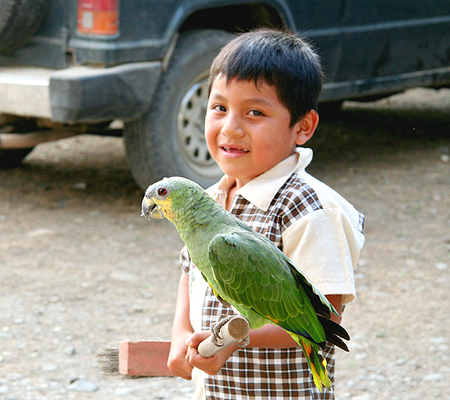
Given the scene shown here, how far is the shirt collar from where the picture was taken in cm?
183

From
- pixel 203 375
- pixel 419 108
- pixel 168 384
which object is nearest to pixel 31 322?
pixel 168 384

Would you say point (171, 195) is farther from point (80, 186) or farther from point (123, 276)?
point (80, 186)

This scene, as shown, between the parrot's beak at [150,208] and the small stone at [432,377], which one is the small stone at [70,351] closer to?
the small stone at [432,377]

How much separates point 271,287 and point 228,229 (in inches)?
6.6

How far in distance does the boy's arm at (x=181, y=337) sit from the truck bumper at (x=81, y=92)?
2.29m

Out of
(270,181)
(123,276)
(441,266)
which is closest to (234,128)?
(270,181)

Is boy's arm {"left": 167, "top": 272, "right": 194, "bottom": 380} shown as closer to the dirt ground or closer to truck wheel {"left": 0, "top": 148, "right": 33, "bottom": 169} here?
the dirt ground

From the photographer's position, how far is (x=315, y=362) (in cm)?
162

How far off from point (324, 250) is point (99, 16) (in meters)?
2.95

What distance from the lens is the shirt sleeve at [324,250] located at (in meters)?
1.72

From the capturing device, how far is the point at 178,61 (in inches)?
179

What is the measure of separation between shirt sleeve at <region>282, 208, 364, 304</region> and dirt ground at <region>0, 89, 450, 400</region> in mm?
1061

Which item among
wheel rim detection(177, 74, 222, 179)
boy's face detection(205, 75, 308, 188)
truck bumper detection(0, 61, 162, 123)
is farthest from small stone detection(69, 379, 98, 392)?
wheel rim detection(177, 74, 222, 179)

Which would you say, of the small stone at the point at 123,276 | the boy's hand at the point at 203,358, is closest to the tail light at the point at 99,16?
the small stone at the point at 123,276
